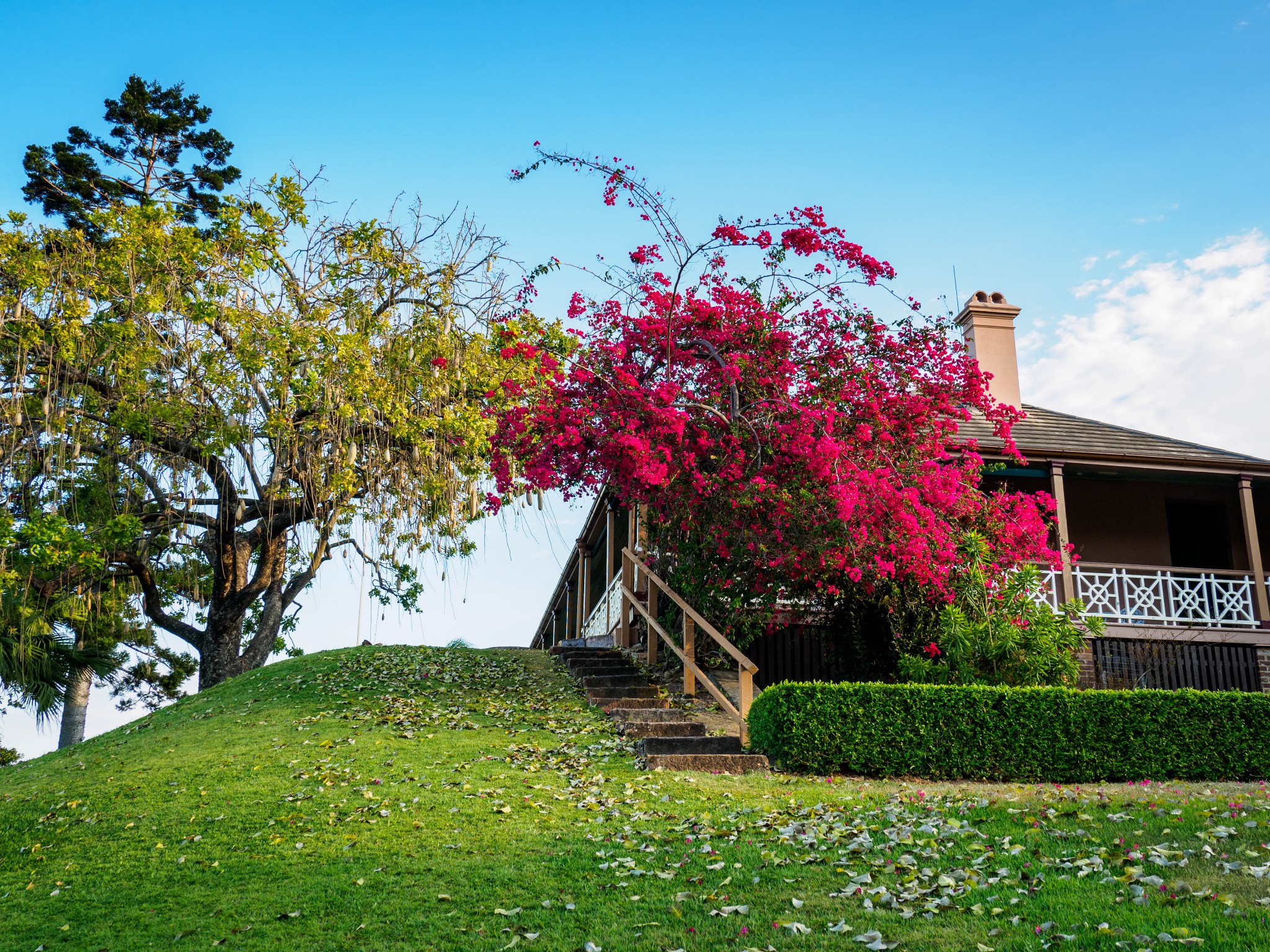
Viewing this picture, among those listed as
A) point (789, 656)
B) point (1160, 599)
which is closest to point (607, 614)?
point (789, 656)

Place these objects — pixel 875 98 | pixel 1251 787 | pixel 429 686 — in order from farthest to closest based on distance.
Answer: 1. pixel 429 686
2. pixel 875 98
3. pixel 1251 787

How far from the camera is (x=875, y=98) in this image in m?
11.5

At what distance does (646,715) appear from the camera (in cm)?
1232

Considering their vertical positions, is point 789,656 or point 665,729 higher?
point 789,656

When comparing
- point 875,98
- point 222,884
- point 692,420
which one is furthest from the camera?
point 692,420

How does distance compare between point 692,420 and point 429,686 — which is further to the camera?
point 429,686

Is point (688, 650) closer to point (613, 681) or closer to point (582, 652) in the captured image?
point (613, 681)

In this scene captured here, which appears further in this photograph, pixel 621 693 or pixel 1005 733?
pixel 621 693

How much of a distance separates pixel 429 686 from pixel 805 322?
7.74 meters

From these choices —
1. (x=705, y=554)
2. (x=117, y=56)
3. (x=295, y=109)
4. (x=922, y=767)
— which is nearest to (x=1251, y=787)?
(x=922, y=767)

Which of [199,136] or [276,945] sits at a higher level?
[199,136]

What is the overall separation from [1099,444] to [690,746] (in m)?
10.9

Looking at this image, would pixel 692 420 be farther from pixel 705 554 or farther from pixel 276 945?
pixel 276 945

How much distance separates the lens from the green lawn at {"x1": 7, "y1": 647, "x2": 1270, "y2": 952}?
5828 millimetres
